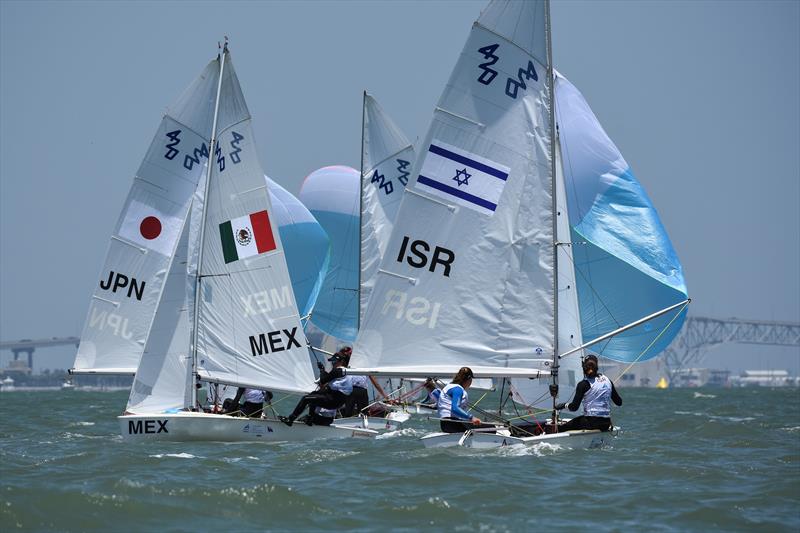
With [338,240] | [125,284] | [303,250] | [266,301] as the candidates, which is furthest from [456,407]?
[338,240]

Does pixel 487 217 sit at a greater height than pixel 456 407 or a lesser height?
greater

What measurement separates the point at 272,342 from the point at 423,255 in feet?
11.7

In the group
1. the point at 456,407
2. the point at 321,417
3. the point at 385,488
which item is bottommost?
the point at 385,488

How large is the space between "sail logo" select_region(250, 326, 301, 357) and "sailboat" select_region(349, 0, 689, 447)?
2440mm

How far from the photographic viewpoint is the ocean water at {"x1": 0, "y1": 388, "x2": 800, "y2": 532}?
11.4m

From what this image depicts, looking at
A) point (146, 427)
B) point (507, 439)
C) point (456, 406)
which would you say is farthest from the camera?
point (146, 427)

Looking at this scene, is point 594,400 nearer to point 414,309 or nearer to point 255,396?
point 414,309

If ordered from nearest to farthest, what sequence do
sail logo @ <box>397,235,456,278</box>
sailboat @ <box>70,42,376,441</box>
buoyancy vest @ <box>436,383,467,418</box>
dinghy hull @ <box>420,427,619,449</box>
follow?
dinghy hull @ <box>420,427,619,449</box>
buoyancy vest @ <box>436,383,467,418</box>
sail logo @ <box>397,235,456,278</box>
sailboat @ <box>70,42,376,441</box>

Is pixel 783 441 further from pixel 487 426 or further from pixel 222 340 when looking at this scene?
pixel 222 340

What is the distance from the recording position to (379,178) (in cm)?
3225

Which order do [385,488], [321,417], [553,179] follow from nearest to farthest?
1. [385,488]
2. [553,179]
3. [321,417]

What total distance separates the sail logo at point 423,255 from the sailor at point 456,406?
1697 mm

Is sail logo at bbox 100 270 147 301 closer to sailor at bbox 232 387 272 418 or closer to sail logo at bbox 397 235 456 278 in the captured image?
sailor at bbox 232 387 272 418

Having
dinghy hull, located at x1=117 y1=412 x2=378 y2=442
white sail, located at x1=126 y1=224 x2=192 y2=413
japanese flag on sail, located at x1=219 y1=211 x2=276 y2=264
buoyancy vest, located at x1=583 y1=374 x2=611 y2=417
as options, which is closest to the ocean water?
dinghy hull, located at x1=117 y1=412 x2=378 y2=442
